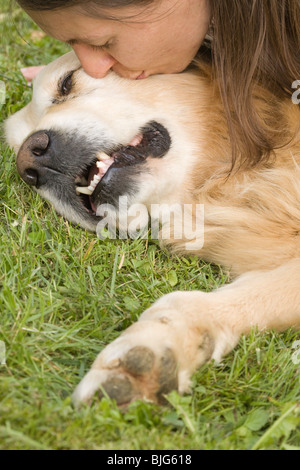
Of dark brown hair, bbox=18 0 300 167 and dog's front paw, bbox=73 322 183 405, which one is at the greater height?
dark brown hair, bbox=18 0 300 167

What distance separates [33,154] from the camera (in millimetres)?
2789

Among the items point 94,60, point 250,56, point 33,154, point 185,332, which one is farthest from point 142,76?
point 185,332

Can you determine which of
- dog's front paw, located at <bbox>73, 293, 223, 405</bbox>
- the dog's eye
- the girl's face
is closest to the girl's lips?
the girl's face

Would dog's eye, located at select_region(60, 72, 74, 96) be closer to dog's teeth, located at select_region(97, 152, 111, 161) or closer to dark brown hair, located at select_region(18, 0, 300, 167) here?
dog's teeth, located at select_region(97, 152, 111, 161)

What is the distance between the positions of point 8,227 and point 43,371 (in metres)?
0.95

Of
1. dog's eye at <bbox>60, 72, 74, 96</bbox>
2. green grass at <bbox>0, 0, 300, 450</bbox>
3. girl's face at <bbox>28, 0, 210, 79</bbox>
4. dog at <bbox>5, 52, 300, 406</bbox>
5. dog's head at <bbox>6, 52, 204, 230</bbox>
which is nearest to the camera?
Result: green grass at <bbox>0, 0, 300, 450</bbox>

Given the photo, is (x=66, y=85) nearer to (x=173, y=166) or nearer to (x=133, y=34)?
(x=133, y=34)

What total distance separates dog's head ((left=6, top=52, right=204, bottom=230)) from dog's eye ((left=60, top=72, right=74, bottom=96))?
0.40 feet

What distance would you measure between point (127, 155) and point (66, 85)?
1.74 ft

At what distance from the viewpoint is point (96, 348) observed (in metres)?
2.01

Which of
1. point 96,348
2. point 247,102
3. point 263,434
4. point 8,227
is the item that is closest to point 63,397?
point 96,348

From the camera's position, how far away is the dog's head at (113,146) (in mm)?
2732

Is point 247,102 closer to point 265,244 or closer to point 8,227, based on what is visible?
point 265,244

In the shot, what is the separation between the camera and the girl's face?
248 cm
